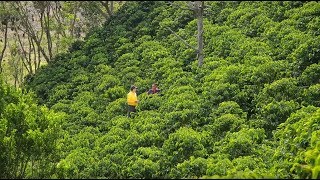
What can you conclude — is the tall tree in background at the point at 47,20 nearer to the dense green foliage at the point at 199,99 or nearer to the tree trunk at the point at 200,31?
the dense green foliage at the point at 199,99

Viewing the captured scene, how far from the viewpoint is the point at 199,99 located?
16547mm

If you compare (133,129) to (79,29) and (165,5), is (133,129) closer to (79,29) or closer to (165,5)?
(165,5)

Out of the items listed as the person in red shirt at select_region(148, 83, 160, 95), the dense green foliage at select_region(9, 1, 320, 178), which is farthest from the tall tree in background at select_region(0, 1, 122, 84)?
the person in red shirt at select_region(148, 83, 160, 95)

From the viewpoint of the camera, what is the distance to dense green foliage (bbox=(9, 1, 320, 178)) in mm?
11812

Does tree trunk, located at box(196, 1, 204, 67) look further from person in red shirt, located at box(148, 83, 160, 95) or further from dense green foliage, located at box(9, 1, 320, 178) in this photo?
person in red shirt, located at box(148, 83, 160, 95)

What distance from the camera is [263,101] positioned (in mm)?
14969

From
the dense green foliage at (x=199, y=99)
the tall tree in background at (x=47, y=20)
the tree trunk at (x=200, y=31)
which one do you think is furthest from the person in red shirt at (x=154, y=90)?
the tall tree in background at (x=47, y=20)

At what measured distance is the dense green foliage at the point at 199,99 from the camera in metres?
11.8

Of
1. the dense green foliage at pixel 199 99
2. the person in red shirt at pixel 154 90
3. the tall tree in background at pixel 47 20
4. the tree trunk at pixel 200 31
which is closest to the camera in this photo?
the dense green foliage at pixel 199 99

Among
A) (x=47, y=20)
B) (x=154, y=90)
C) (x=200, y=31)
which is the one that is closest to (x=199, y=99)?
(x=154, y=90)

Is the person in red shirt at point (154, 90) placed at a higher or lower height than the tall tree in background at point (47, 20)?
lower

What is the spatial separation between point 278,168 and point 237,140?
2.25 metres

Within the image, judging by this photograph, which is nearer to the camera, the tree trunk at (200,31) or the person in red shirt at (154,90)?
the tree trunk at (200,31)

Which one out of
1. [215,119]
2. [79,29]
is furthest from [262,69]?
[79,29]
